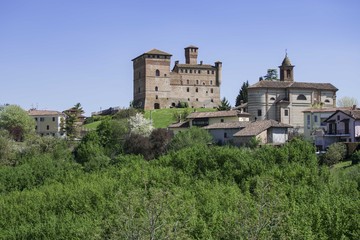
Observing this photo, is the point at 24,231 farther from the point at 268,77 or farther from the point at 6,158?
the point at 268,77

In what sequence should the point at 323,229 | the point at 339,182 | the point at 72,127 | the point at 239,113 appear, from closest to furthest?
the point at 323,229, the point at 339,182, the point at 239,113, the point at 72,127

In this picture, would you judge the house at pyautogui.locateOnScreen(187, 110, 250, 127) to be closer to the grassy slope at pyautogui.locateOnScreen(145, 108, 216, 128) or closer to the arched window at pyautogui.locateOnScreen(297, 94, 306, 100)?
the arched window at pyautogui.locateOnScreen(297, 94, 306, 100)

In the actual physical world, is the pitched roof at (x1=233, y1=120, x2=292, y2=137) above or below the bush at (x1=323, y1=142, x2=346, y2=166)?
above

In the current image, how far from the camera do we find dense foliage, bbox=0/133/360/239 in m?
18.9

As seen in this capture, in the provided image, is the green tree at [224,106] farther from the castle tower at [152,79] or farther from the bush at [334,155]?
the bush at [334,155]

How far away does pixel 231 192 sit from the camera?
34.3 metres

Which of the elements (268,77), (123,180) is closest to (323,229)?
(123,180)

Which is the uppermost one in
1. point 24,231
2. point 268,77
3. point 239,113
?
point 268,77

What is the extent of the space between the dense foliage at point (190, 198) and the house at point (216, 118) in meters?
17.1

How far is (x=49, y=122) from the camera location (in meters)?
89.4

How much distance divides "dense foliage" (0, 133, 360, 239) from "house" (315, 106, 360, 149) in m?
9.94

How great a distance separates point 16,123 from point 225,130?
33.7 meters

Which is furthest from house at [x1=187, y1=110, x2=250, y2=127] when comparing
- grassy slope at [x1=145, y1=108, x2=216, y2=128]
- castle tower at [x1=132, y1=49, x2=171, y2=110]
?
castle tower at [x1=132, y1=49, x2=171, y2=110]

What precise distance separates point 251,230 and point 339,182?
2093cm
